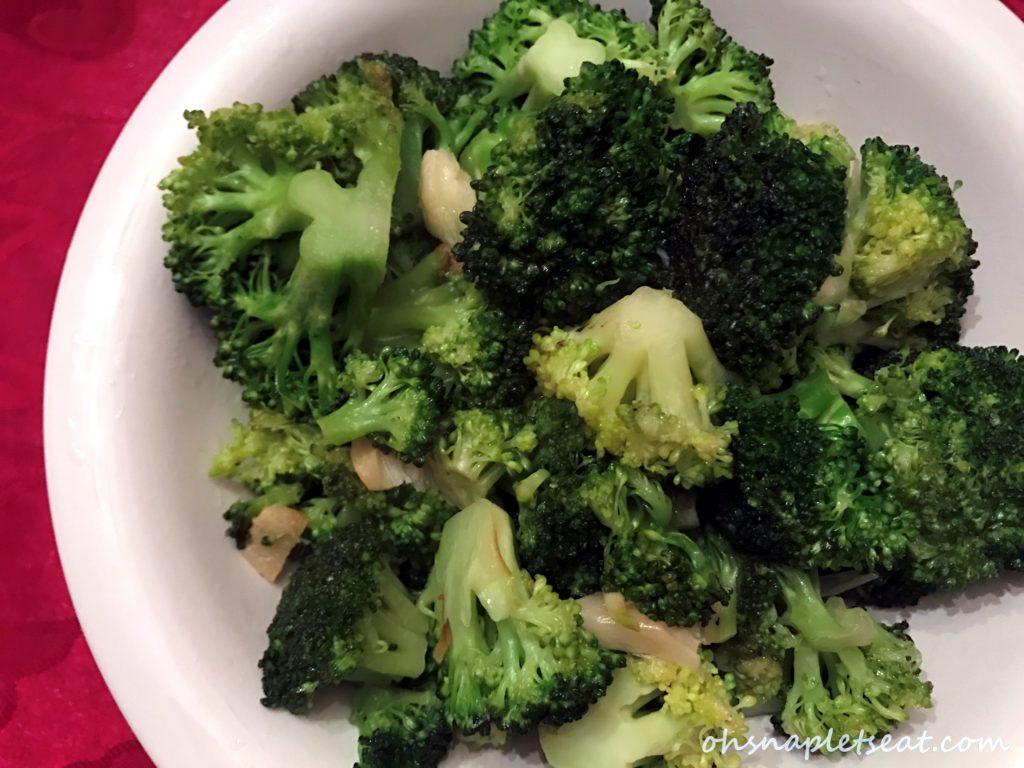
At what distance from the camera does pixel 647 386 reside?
1.10 meters

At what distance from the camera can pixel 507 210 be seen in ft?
3.56

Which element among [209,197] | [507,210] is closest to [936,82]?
[507,210]

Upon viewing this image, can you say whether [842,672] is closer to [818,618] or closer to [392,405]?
[818,618]

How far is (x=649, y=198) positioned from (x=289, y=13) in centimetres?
58

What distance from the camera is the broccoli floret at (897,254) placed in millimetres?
1126

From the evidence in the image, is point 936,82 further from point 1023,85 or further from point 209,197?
point 209,197

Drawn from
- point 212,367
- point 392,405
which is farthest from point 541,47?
point 212,367

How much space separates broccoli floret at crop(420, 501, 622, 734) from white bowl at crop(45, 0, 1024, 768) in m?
0.17

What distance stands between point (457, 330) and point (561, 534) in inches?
12.3

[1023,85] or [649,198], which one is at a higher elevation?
[1023,85]

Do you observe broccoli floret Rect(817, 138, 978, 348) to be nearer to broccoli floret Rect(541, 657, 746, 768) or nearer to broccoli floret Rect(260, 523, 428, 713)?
broccoli floret Rect(541, 657, 746, 768)

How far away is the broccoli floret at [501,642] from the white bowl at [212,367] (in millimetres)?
167

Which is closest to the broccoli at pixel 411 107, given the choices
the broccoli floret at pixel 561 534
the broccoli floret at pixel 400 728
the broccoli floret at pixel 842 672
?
the broccoli floret at pixel 561 534

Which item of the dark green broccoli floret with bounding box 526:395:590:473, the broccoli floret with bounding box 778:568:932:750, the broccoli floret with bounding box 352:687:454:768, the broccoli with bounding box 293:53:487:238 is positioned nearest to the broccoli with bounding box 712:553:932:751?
the broccoli floret with bounding box 778:568:932:750
